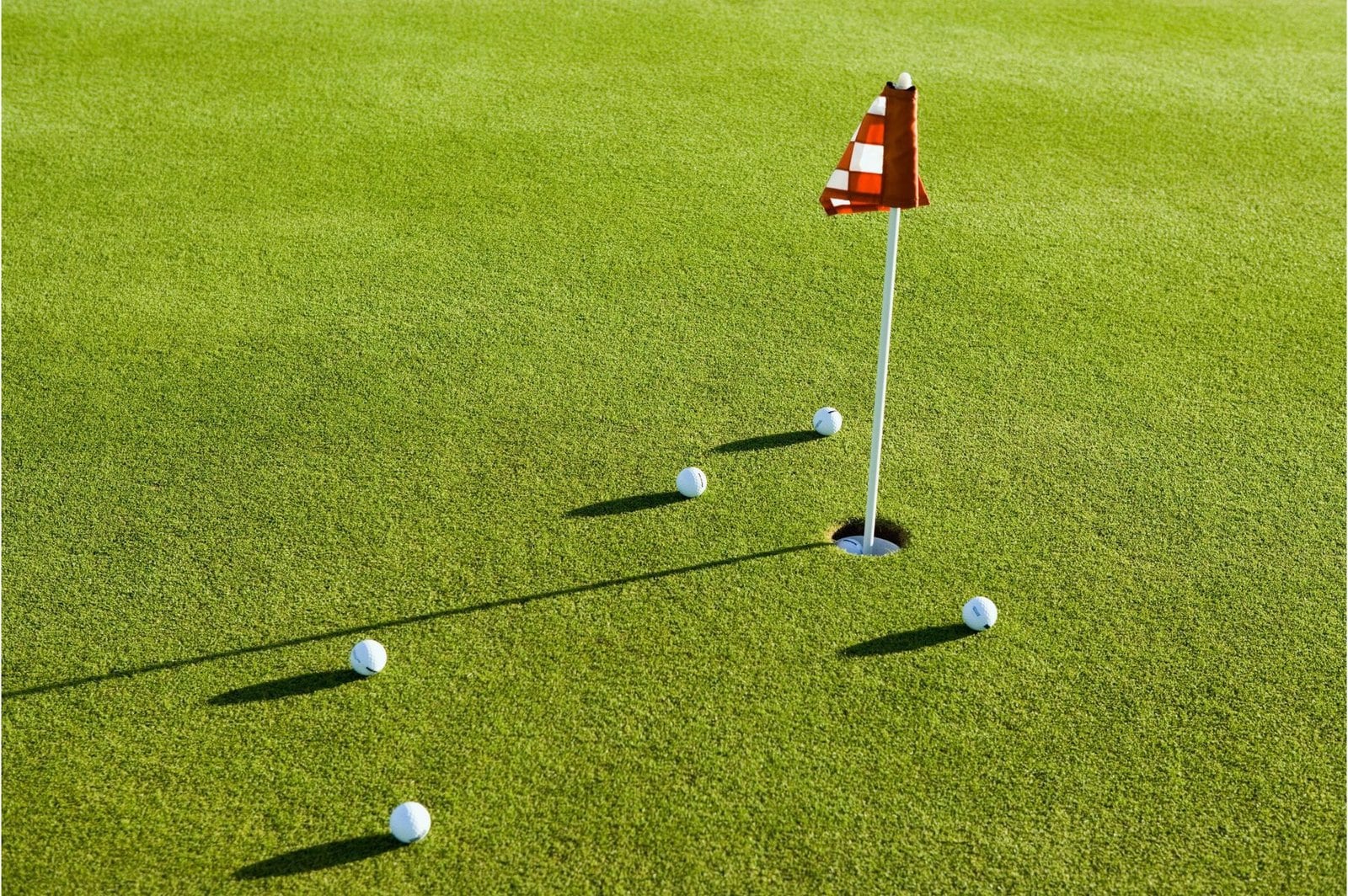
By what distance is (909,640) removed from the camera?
17.5 feet

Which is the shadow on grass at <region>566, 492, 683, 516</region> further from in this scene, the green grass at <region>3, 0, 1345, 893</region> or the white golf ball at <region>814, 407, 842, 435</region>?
the white golf ball at <region>814, 407, 842, 435</region>

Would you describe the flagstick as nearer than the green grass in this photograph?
No

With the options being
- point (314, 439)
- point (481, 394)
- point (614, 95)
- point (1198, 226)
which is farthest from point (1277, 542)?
point (614, 95)

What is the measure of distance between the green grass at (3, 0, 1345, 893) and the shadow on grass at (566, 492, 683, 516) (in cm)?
9


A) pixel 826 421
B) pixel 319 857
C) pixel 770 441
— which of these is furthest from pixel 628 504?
pixel 319 857

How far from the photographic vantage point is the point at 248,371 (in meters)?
7.11

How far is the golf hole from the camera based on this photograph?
19.4 ft

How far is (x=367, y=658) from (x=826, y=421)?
272cm

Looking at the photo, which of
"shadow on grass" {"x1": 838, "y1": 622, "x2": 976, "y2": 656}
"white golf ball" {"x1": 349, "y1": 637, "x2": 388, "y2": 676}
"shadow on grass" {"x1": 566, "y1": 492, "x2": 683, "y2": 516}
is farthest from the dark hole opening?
"white golf ball" {"x1": 349, "y1": 637, "x2": 388, "y2": 676}

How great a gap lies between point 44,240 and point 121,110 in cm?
226

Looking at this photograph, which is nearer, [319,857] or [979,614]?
[319,857]

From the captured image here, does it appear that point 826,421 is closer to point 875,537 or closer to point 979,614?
point 875,537

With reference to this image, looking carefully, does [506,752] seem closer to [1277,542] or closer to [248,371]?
[248,371]

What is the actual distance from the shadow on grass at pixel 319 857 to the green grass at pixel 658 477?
0.05ft
